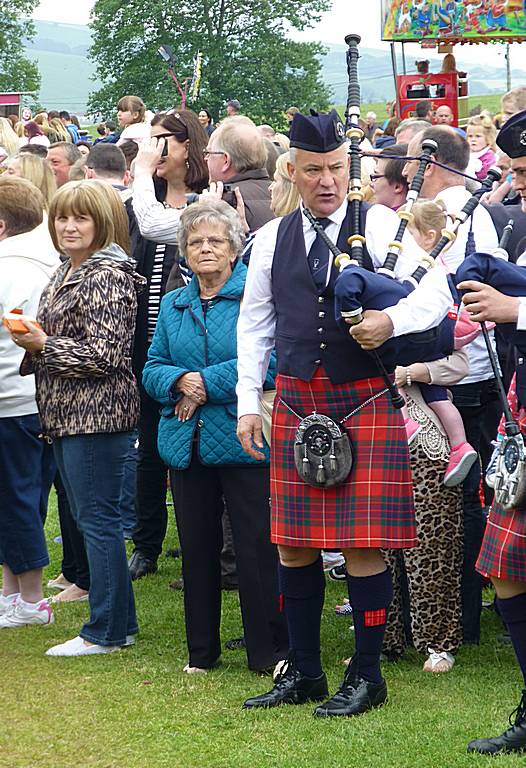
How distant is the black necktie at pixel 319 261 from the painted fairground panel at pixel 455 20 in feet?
47.9

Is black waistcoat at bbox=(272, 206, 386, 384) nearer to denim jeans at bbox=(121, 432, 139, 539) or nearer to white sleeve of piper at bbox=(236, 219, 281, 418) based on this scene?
white sleeve of piper at bbox=(236, 219, 281, 418)

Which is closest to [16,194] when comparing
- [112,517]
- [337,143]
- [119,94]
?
[112,517]

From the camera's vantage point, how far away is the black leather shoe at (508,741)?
3.92 m

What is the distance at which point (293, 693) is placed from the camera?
4.56 meters

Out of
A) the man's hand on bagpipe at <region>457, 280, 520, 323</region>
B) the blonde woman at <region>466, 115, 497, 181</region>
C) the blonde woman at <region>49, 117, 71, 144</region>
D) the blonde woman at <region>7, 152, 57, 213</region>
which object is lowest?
the man's hand on bagpipe at <region>457, 280, 520, 323</region>

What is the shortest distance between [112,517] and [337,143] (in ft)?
6.31

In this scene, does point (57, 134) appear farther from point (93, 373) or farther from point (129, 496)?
point (93, 373)

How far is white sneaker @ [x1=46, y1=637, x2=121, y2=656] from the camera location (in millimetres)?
5355

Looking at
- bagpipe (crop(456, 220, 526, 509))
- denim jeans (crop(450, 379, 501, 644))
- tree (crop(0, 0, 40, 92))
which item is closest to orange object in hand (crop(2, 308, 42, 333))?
denim jeans (crop(450, 379, 501, 644))

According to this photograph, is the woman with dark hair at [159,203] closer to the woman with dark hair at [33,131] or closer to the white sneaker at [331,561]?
the white sneaker at [331,561]

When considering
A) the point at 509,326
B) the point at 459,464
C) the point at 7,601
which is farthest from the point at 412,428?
the point at 7,601

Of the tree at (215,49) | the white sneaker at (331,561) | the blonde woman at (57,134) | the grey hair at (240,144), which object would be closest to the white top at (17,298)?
the grey hair at (240,144)

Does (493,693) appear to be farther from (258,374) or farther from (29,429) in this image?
(29,429)

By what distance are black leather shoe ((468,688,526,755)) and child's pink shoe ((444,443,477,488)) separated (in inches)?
48.4
